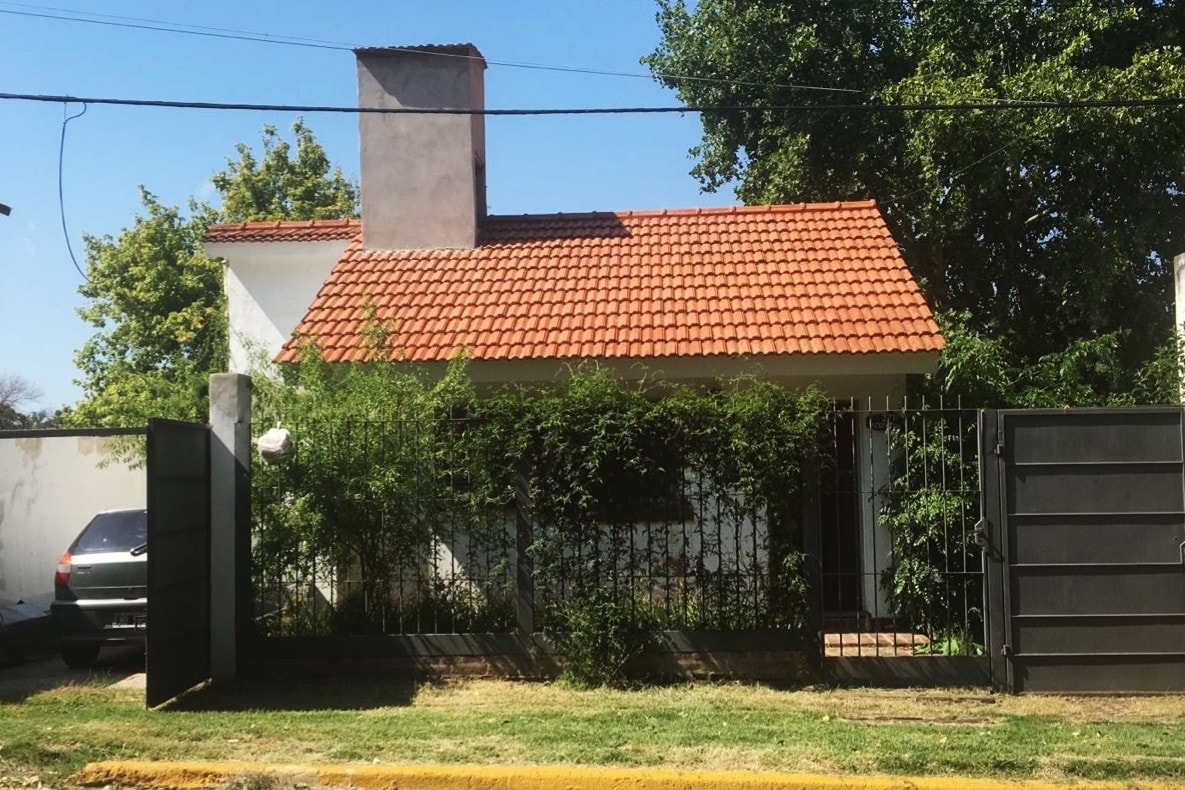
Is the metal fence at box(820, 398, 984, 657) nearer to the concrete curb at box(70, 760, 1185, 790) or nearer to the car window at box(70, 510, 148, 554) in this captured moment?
the concrete curb at box(70, 760, 1185, 790)

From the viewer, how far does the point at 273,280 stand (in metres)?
15.0

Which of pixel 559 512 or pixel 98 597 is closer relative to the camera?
pixel 559 512

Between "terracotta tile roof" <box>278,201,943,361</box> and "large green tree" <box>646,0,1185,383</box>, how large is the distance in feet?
11.4

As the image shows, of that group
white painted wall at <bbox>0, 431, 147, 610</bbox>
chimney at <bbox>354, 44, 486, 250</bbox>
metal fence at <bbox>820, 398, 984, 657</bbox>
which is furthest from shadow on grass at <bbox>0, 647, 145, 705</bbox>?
metal fence at <bbox>820, 398, 984, 657</bbox>

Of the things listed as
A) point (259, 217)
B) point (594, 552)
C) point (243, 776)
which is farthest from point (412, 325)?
point (259, 217)

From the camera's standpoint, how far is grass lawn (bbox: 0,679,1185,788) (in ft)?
21.6

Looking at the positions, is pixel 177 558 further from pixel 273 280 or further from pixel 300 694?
pixel 273 280

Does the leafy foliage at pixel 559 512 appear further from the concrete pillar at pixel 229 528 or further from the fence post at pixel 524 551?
the concrete pillar at pixel 229 528

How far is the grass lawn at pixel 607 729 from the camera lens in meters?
6.60

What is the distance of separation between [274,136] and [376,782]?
28.3m

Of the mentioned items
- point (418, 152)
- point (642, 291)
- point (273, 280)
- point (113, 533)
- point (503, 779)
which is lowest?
point (503, 779)

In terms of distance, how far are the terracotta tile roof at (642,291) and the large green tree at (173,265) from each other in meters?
17.2

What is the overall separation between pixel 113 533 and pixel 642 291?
19.7 feet

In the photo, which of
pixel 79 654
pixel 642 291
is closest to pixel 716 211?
pixel 642 291
